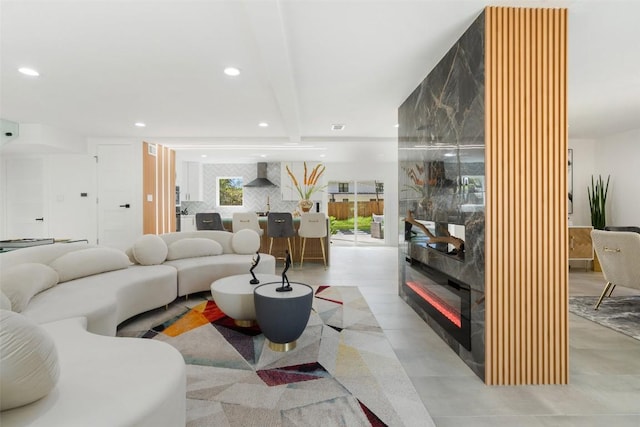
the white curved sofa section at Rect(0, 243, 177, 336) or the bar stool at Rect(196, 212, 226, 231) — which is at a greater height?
the bar stool at Rect(196, 212, 226, 231)

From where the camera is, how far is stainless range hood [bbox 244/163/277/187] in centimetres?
905

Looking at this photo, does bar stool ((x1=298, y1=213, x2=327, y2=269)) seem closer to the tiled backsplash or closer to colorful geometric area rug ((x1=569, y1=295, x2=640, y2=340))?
the tiled backsplash

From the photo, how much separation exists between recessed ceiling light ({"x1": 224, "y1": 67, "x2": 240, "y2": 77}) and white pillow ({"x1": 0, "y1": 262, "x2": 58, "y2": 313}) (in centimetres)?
230

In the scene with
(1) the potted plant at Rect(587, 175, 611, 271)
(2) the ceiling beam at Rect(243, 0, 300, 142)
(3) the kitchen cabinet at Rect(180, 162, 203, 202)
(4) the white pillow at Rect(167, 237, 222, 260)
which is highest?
(2) the ceiling beam at Rect(243, 0, 300, 142)

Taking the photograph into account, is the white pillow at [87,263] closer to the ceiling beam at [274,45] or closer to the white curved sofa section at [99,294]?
the white curved sofa section at [99,294]

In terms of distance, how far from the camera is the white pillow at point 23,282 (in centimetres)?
204

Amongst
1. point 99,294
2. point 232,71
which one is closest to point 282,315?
point 99,294

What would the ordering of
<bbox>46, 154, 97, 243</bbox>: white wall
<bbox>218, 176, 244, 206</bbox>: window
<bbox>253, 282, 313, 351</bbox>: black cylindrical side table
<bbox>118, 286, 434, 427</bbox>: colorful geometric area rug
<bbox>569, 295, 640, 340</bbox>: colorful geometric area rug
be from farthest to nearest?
<bbox>218, 176, 244, 206</bbox>: window, <bbox>46, 154, 97, 243</bbox>: white wall, <bbox>569, 295, 640, 340</bbox>: colorful geometric area rug, <bbox>253, 282, 313, 351</bbox>: black cylindrical side table, <bbox>118, 286, 434, 427</bbox>: colorful geometric area rug

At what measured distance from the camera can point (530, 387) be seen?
207 cm

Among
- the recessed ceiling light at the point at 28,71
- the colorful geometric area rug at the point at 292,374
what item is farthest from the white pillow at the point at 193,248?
the recessed ceiling light at the point at 28,71

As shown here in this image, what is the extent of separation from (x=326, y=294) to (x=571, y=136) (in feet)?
17.9

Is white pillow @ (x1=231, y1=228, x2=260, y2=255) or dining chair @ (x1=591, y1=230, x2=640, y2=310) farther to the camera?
white pillow @ (x1=231, y1=228, x2=260, y2=255)

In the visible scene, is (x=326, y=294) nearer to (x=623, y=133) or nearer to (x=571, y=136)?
(x=571, y=136)

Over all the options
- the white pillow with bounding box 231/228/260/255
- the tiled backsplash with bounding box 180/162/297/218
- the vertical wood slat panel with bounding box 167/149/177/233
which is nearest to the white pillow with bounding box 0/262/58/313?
the white pillow with bounding box 231/228/260/255
